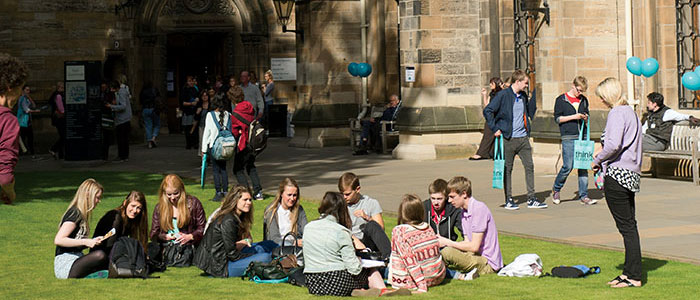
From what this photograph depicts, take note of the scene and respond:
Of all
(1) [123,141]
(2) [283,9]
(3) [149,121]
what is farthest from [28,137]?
(2) [283,9]

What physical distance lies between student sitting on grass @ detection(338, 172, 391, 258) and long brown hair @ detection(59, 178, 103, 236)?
6.86ft

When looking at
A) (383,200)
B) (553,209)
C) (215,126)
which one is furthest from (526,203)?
(215,126)

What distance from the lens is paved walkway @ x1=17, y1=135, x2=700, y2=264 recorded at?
465 inches

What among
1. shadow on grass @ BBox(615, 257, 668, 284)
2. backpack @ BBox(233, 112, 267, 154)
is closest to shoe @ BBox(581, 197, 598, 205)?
shadow on grass @ BBox(615, 257, 668, 284)

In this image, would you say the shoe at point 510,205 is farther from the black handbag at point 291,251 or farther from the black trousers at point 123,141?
the black trousers at point 123,141

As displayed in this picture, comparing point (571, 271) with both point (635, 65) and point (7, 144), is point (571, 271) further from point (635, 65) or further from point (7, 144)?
point (635, 65)

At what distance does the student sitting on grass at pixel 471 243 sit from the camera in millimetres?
9820

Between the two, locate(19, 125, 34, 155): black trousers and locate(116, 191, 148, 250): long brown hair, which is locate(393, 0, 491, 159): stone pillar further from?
locate(116, 191, 148, 250): long brown hair

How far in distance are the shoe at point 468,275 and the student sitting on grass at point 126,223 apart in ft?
8.97

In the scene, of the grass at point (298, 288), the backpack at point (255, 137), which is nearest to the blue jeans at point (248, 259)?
the grass at point (298, 288)

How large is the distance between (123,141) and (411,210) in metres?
15.4

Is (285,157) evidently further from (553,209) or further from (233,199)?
(233,199)

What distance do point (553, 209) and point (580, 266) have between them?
15.0 ft

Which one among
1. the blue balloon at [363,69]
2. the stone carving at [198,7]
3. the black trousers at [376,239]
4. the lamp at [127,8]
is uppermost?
the stone carving at [198,7]
